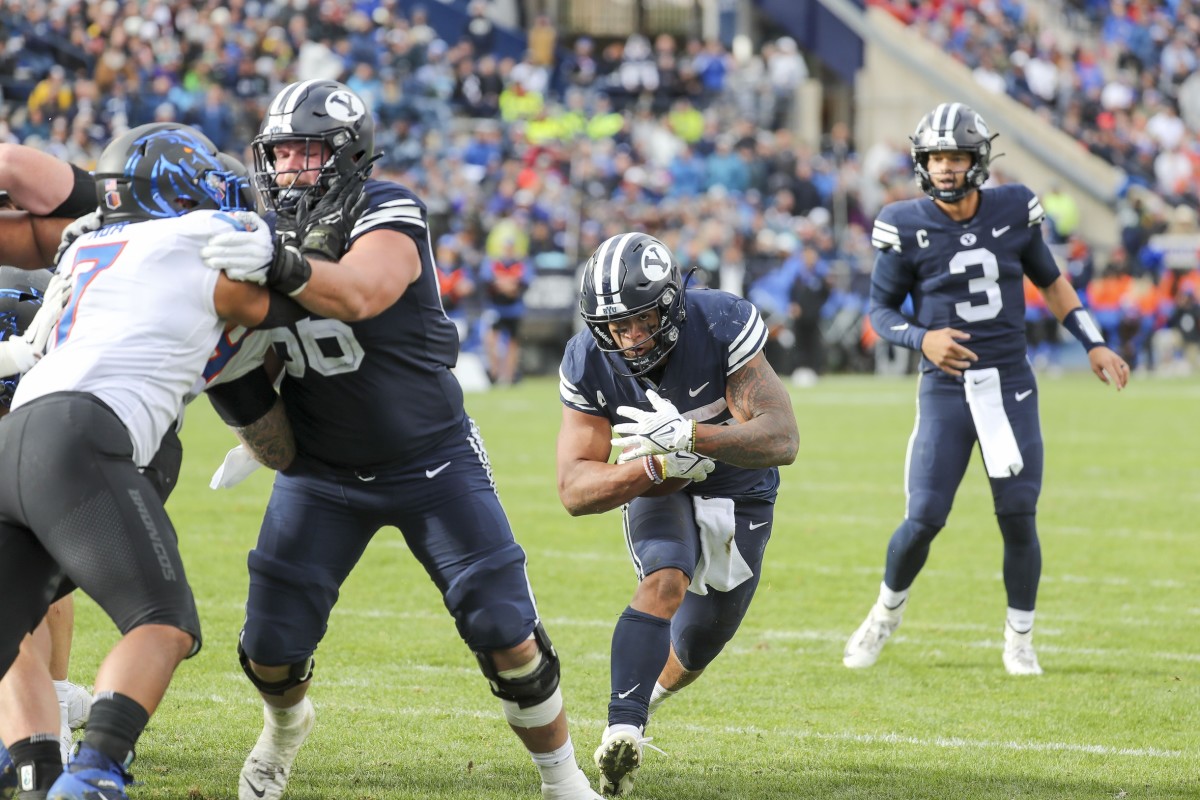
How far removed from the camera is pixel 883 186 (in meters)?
23.2

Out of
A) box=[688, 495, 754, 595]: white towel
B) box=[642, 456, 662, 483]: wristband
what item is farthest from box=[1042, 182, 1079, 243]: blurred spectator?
box=[642, 456, 662, 483]: wristband

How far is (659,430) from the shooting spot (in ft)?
13.3

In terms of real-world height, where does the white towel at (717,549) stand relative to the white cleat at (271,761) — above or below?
above

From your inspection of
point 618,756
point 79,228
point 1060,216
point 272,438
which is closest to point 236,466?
point 272,438

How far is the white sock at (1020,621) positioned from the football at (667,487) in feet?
6.22

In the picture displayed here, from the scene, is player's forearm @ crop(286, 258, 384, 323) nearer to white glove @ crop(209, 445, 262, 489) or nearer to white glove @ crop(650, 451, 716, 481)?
white glove @ crop(209, 445, 262, 489)

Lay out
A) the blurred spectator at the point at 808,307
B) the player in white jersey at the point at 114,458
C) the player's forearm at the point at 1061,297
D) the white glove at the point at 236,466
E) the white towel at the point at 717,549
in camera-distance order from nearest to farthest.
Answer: the player in white jersey at the point at 114,458
the white glove at the point at 236,466
the white towel at the point at 717,549
the player's forearm at the point at 1061,297
the blurred spectator at the point at 808,307

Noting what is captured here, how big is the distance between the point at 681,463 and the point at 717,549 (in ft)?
1.37

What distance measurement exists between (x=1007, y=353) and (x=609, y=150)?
16659 mm

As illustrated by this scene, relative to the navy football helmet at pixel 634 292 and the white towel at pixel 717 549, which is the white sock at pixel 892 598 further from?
the navy football helmet at pixel 634 292

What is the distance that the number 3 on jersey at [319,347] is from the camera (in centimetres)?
381

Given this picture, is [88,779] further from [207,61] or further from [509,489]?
[207,61]

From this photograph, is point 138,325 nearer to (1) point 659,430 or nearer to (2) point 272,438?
(2) point 272,438

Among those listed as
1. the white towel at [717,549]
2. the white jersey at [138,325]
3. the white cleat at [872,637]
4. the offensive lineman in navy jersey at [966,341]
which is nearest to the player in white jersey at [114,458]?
the white jersey at [138,325]
